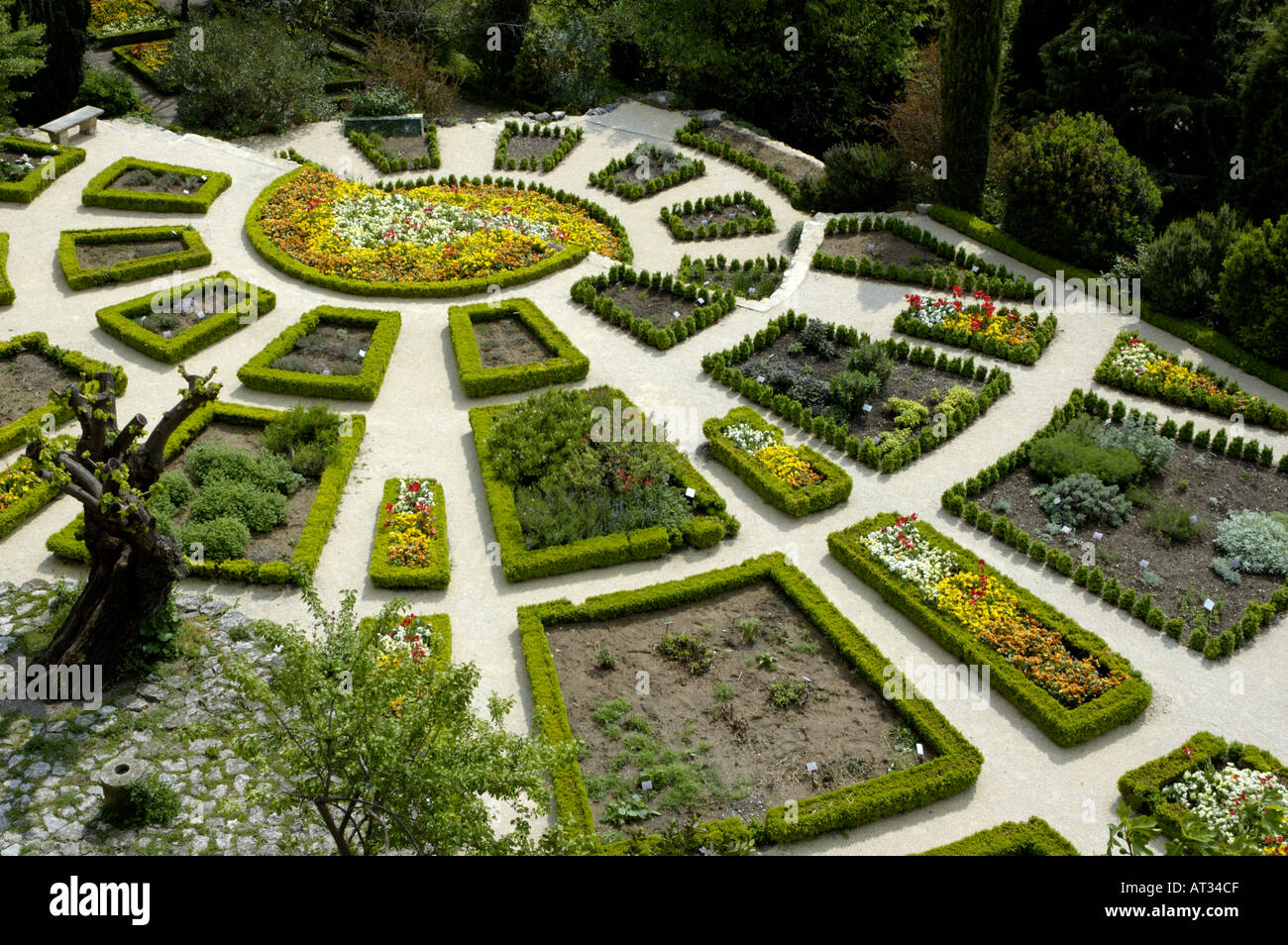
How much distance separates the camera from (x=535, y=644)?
18.6 metres

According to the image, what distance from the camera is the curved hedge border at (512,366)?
24609 mm

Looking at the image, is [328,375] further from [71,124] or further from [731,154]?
[731,154]

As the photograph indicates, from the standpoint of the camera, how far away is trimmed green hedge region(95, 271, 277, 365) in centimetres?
2512

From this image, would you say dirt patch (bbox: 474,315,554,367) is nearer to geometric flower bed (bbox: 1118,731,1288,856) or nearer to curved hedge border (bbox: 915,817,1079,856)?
curved hedge border (bbox: 915,817,1079,856)

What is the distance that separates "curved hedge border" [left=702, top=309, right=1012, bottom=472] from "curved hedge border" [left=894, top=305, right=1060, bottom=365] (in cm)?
63

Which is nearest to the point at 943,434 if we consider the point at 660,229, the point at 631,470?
the point at 631,470

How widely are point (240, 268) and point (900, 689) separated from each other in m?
19.8

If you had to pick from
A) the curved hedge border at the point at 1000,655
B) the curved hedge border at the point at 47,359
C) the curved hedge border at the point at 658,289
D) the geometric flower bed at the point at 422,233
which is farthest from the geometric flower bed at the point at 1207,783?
the curved hedge border at the point at 47,359

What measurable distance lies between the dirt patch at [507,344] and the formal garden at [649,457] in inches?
4.9

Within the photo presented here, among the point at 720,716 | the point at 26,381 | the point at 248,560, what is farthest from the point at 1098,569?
the point at 26,381

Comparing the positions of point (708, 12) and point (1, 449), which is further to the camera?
point (708, 12)

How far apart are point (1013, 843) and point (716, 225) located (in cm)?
2047

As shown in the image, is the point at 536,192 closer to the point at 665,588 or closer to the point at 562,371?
the point at 562,371

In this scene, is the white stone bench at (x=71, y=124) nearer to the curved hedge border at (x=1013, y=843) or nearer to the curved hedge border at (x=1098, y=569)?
the curved hedge border at (x=1098, y=569)
